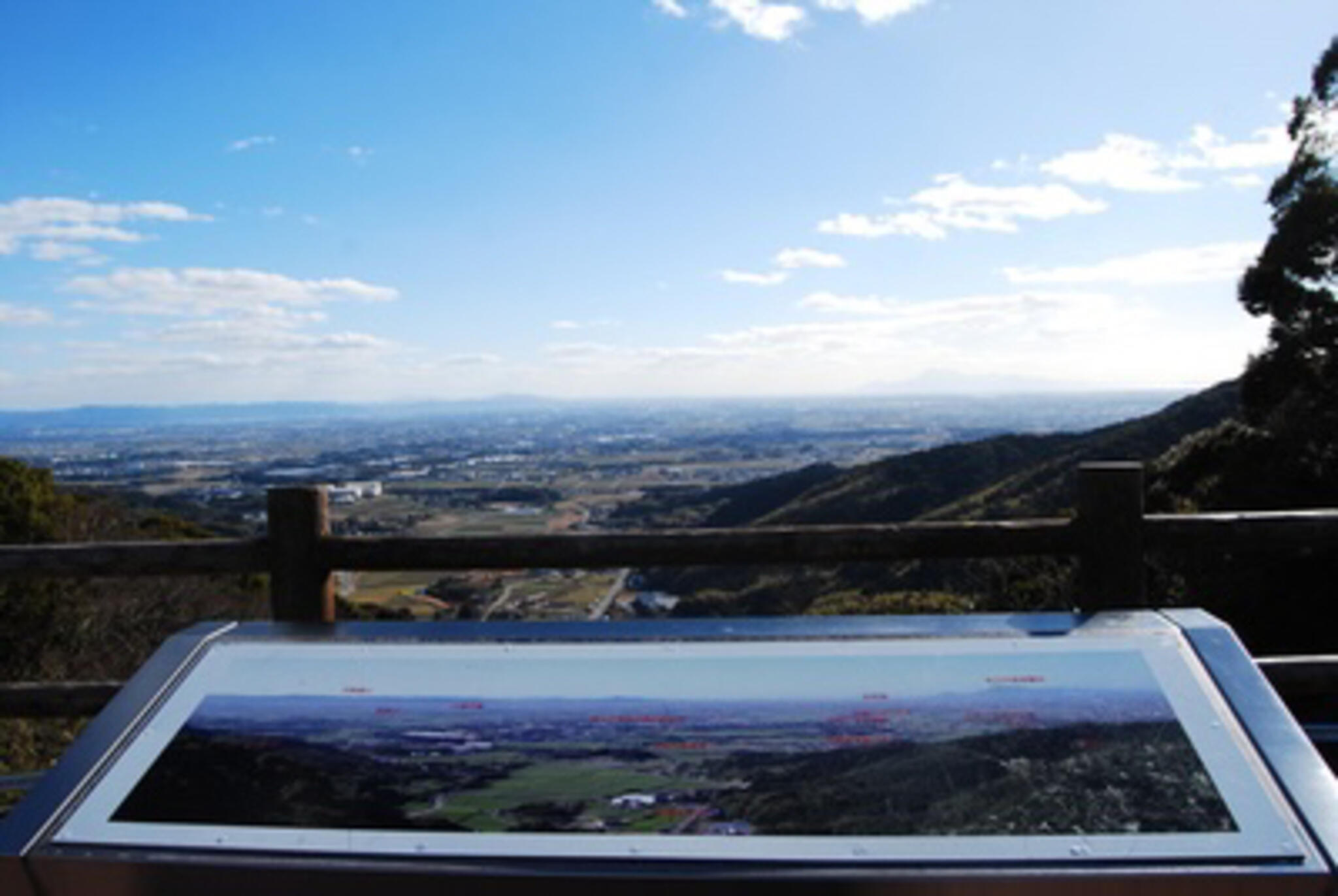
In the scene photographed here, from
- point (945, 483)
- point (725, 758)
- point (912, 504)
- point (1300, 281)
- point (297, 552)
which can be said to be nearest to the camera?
point (725, 758)

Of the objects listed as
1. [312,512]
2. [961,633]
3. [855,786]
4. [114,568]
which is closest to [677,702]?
[855,786]

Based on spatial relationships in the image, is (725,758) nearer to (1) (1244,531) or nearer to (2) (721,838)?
(2) (721,838)

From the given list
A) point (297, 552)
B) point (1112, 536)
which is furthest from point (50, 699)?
point (1112, 536)

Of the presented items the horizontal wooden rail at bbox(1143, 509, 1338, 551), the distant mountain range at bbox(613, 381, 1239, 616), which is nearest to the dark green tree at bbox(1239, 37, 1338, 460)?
the distant mountain range at bbox(613, 381, 1239, 616)

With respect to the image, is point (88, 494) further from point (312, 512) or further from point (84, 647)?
point (312, 512)

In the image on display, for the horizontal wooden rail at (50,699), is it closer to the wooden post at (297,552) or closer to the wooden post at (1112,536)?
the wooden post at (297,552)

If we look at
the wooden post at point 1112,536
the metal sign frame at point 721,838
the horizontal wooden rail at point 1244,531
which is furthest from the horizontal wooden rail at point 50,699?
the horizontal wooden rail at point 1244,531
